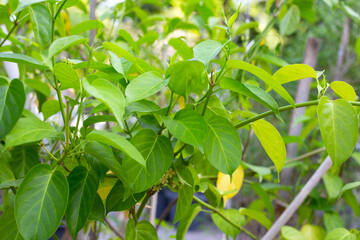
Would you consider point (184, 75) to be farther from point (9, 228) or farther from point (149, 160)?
point (9, 228)

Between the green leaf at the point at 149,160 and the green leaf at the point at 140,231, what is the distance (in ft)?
0.31

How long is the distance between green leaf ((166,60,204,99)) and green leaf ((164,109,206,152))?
0.9 inches

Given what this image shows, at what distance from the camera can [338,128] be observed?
0.32 meters

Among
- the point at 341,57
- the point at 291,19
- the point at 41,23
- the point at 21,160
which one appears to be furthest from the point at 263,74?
the point at 341,57

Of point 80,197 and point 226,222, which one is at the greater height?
point 80,197

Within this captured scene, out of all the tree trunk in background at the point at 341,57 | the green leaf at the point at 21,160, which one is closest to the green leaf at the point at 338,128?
the green leaf at the point at 21,160

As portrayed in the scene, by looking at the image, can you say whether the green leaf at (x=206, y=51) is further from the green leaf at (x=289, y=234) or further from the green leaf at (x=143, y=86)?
the green leaf at (x=289, y=234)

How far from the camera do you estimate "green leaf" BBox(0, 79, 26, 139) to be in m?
0.28

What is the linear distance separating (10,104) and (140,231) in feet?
0.65

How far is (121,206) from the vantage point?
357mm

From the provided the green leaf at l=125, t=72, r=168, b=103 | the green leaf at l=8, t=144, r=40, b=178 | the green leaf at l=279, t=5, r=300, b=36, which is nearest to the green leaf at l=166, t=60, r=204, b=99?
the green leaf at l=125, t=72, r=168, b=103

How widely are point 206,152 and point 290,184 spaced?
0.64 metres

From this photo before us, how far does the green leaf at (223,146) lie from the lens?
12.6 inches

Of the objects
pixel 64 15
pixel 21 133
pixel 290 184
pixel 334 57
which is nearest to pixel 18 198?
pixel 21 133
